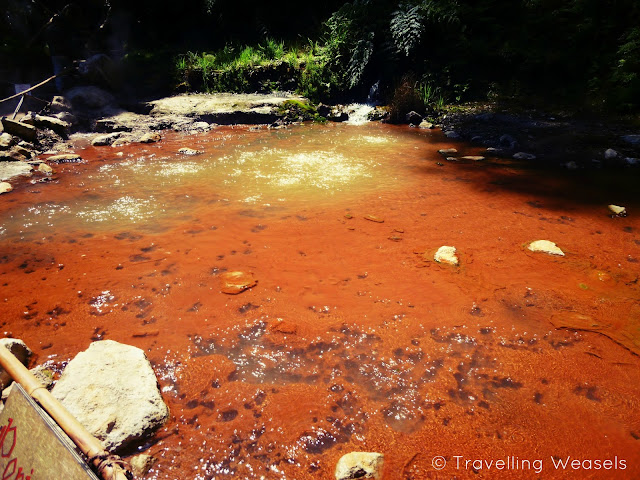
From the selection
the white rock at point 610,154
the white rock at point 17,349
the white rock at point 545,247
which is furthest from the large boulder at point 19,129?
the white rock at point 610,154

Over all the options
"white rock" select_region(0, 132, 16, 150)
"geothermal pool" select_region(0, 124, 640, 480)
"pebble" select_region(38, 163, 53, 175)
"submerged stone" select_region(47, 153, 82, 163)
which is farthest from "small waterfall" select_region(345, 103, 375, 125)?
"white rock" select_region(0, 132, 16, 150)

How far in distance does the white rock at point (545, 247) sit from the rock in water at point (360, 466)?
2254 mm

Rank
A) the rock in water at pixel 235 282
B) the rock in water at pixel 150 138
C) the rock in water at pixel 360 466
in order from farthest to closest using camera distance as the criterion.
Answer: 1. the rock in water at pixel 150 138
2. the rock in water at pixel 235 282
3. the rock in water at pixel 360 466

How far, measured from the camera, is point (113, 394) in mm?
1610

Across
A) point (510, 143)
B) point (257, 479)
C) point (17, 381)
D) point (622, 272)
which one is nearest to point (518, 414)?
point (257, 479)

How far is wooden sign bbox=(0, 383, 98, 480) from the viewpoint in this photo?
1047 millimetres

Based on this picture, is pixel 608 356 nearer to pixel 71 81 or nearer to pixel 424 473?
pixel 424 473

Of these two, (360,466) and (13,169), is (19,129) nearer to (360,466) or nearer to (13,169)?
(13,169)

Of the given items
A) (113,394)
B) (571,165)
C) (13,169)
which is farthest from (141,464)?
(571,165)

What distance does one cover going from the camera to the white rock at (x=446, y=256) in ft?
8.90

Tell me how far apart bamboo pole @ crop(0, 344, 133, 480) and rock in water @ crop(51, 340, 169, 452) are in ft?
0.68

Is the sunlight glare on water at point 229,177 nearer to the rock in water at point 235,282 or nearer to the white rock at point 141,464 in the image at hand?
the rock in water at point 235,282

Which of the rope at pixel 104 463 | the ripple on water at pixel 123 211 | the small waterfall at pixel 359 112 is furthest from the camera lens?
the small waterfall at pixel 359 112

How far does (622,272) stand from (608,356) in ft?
3.35
